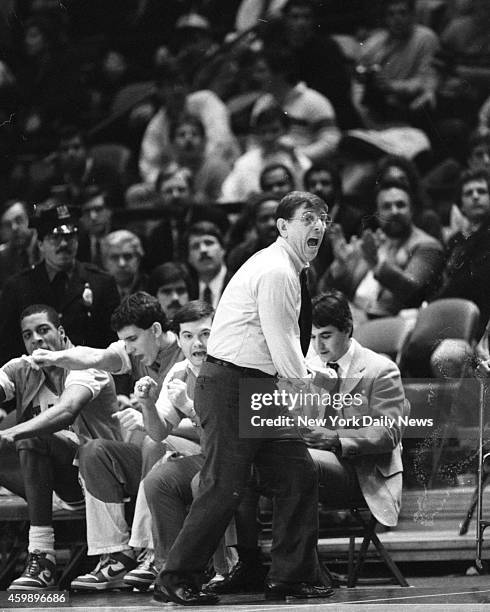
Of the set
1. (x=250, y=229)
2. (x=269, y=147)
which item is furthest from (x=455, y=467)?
(x=269, y=147)

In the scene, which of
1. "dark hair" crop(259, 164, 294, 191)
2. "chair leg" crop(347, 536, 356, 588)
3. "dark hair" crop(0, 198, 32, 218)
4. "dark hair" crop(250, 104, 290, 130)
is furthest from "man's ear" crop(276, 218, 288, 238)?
"dark hair" crop(250, 104, 290, 130)

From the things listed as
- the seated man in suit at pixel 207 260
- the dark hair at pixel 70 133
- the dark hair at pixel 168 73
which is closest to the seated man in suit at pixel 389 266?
the seated man in suit at pixel 207 260

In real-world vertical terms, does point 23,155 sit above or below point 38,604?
above

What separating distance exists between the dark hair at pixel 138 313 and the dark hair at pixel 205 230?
1.21 metres

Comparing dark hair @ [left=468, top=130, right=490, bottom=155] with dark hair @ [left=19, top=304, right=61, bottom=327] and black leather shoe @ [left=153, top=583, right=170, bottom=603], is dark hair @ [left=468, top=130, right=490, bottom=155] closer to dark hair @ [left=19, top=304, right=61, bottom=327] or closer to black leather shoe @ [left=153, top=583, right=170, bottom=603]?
dark hair @ [left=19, top=304, right=61, bottom=327]

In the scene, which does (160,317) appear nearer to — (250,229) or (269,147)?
(250,229)

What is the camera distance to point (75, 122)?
7.34m

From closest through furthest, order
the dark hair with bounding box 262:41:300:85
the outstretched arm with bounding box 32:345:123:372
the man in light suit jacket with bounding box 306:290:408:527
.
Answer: the man in light suit jacket with bounding box 306:290:408:527 → the outstretched arm with bounding box 32:345:123:372 → the dark hair with bounding box 262:41:300:85

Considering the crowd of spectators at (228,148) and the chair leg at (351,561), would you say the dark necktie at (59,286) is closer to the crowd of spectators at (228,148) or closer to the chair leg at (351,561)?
the crowd of spectators at (228,148)

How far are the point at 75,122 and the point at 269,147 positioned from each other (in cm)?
137

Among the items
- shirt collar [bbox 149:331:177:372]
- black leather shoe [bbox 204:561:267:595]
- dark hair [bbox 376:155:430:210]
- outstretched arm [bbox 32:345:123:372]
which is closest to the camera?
black leather shoe [bbox 204:561:267:595]

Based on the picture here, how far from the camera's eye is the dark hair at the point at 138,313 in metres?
4.68

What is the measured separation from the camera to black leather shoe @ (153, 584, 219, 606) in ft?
12.9

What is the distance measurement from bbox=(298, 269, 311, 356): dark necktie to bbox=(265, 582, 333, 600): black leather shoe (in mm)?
797
